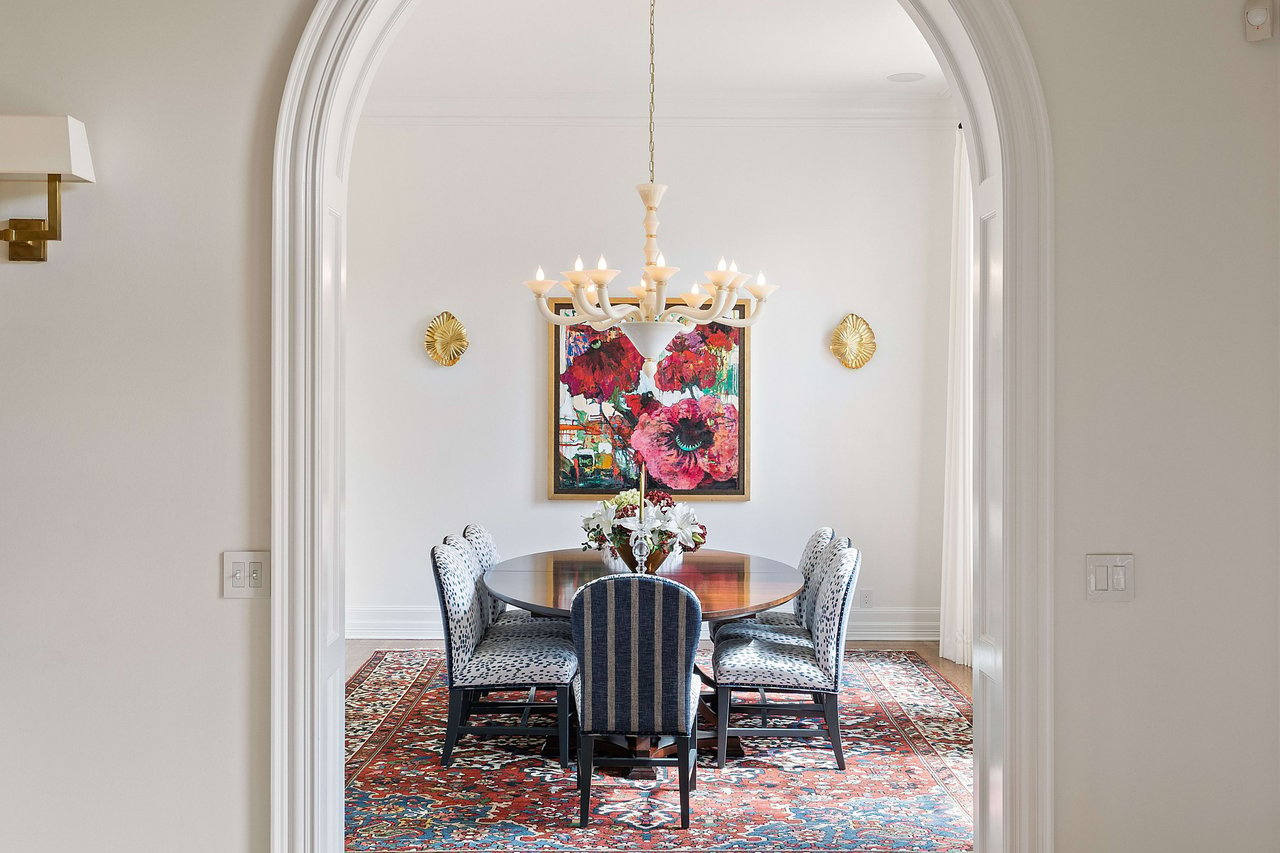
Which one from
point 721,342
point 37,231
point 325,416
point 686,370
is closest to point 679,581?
point 686,370

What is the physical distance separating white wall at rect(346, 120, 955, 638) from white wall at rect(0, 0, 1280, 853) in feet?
12.2

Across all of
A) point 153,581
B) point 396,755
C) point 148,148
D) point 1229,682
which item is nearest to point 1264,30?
point 1229,682

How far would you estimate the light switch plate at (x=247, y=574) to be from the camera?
2.04 meters

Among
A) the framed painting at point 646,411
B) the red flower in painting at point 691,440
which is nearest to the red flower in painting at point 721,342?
the framed painting at point 646,411

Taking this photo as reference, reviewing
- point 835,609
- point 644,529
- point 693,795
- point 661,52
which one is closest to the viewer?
point 693,795

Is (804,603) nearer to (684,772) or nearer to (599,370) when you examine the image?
(684,772)

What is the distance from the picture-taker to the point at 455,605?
3578 millimetres

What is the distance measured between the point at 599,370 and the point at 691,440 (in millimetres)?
677

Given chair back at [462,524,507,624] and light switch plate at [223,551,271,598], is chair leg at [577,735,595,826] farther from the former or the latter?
light switch plate at [223,551,271,598]

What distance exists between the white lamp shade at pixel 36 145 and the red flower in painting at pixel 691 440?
4.02 meters

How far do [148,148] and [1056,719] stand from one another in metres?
2.21

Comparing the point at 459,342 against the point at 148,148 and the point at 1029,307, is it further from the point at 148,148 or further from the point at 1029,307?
the point at 1029,307

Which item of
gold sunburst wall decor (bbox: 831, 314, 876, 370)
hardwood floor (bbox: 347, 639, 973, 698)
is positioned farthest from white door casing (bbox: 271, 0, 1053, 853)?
gold sunburst wall decor (bbox: 831, 314, 876, 370)

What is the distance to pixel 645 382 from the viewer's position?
5.75 m
